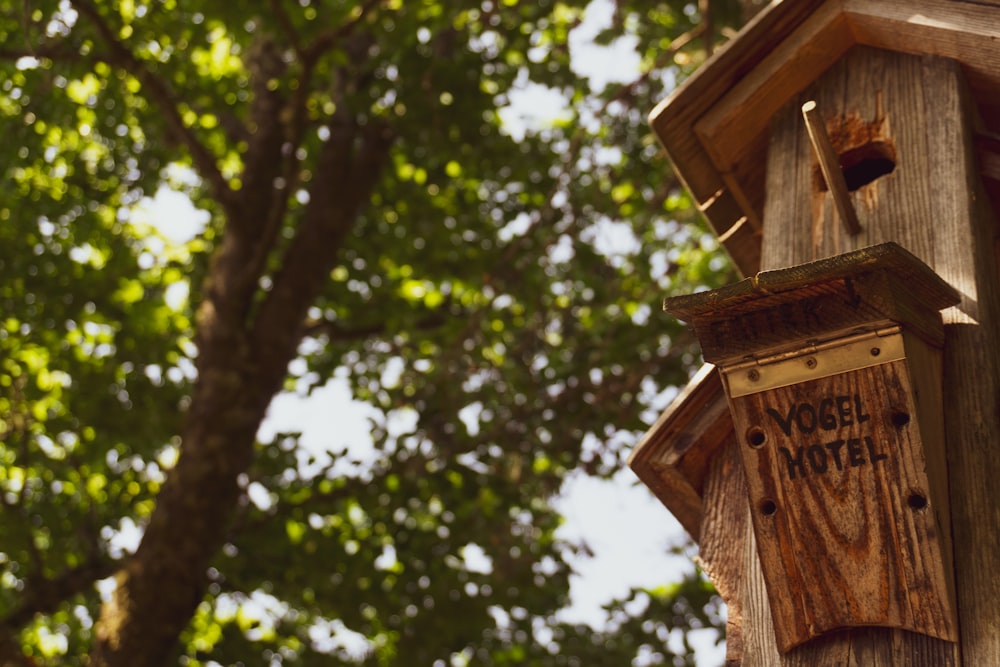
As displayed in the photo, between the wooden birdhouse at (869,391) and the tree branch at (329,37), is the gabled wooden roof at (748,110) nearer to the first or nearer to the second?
the wooden birdhouse at (869,391)

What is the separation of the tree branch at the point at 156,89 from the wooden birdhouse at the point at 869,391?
12.5 ft

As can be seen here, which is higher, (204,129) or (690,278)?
(204,129)

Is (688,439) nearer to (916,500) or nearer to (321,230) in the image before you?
(916,500)

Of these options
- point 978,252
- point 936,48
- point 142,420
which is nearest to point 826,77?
point 936,48

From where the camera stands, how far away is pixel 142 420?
7191mm

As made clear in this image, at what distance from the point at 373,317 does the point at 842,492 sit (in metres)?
6.40

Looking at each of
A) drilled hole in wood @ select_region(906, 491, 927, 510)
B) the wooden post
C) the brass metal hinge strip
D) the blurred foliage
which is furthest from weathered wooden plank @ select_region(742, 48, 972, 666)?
the blurred foliage

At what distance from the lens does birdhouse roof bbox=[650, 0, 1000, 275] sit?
2768 mm

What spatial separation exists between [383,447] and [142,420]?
1644 millimetres

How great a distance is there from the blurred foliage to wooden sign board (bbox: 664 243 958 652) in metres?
3.70

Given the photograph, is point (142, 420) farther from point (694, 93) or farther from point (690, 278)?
point (694, 93)

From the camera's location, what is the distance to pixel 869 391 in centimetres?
207

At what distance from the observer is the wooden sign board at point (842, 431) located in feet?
6.54

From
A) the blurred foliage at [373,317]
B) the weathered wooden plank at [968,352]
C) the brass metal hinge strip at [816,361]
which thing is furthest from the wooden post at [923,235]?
the blurred foliage at [373,317]
